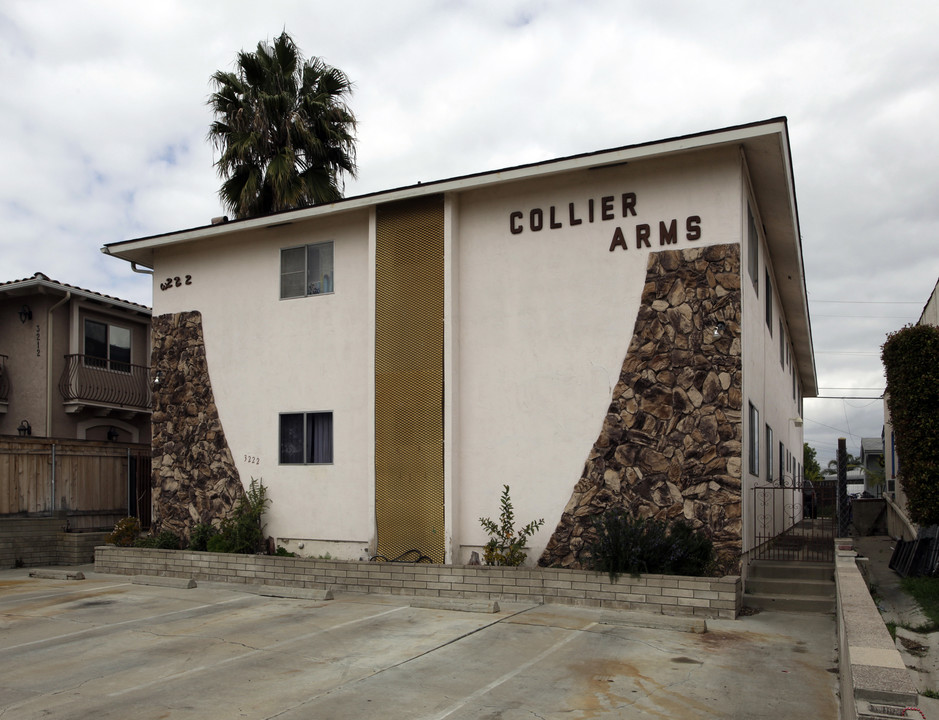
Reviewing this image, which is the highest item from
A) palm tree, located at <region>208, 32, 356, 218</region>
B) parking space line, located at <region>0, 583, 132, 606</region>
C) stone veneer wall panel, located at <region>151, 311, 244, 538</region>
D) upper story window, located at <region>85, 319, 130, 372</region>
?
palm tree, located at <region>208, 32, 356, 218</region>

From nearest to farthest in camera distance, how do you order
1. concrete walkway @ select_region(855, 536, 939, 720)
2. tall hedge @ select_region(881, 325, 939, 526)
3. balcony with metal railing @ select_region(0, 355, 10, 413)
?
concrete walkway @ select_region(855, 536, 939, 720)
tall hedge @ select_region(881, 325, 939, 526)
balcony with metal railing @ select_region(0, 355, 10, 413)

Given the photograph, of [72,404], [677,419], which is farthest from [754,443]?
[72,404]

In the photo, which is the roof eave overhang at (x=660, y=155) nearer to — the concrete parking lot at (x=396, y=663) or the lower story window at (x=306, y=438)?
the lower story window at (x=306, y=438)

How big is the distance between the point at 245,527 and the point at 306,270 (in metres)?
4.74

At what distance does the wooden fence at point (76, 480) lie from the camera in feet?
54.4

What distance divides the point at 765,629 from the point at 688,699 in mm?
3213

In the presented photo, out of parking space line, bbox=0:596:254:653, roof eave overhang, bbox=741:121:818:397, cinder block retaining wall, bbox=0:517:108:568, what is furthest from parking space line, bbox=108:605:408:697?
cinder block retaining wall, bbox=0:517:108:568

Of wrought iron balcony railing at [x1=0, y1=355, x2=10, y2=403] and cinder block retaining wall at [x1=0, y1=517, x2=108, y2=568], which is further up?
wrought iron balcony railing at [x1=0, y1=355, x2=10, y2=403]

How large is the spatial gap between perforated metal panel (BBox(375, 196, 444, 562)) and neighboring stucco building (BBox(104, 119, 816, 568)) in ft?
0.11

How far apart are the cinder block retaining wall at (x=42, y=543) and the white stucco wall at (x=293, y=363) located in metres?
4.68

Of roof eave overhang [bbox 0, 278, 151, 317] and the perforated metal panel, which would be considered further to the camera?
roof eave overhang [bbox 0, 278, 151, 317]

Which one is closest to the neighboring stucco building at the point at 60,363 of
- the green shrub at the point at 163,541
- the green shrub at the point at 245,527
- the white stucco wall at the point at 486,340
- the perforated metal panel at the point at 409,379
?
the green shrub at the point at 163,541

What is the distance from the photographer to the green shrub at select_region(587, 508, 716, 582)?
34.4 feet

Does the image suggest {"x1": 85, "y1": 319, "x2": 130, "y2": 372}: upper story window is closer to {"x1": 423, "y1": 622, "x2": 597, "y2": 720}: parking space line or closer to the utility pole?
{"x1": 423, "y1": 622, "x2": 597, "y2": 720}: parking space line
